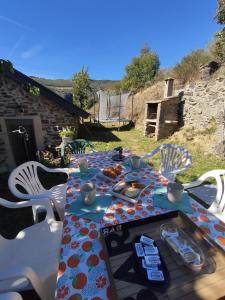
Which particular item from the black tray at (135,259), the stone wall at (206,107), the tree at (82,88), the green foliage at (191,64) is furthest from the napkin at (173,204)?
the tree at (82,88)

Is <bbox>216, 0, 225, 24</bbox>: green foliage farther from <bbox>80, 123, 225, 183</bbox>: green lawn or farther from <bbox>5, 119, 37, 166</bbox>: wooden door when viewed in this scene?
<bbox>5, 119, 37, 166</bbox>: wooden door

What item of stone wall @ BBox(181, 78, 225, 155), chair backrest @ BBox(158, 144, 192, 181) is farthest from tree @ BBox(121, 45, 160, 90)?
chair backrest @ BBox(158, 144, 192, 181)

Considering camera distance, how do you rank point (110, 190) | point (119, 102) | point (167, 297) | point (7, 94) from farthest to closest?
point (119, 102)
point (7, 94)
point (110, 190)
point (167, 297)

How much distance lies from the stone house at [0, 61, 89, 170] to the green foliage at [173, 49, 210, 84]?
784 centimetres

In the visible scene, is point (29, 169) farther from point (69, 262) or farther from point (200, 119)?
point (200, 119)

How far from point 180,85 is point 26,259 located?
11186 mm

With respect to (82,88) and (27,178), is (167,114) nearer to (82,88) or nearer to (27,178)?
(27,178)

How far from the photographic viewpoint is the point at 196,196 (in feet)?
11.2

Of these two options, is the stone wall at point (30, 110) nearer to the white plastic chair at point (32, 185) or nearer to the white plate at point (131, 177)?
the white plastic chair at point (32, 185)

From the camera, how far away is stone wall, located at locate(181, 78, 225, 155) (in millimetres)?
5703

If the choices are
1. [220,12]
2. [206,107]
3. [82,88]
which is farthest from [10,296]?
[82,88]

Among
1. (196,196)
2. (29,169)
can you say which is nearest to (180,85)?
(196,196)

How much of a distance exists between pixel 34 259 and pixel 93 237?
76 centimetres

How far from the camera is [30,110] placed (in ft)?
19.5
